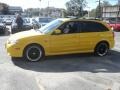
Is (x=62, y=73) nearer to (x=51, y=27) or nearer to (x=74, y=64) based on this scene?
(x=74, y=64)

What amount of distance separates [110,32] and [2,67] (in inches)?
190

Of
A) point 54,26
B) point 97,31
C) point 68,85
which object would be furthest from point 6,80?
point 97,31

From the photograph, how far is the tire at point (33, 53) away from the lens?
10992 millimetres

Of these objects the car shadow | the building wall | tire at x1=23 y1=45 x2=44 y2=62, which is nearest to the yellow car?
tire at x1=23 y1=45 x2=44 y2=62

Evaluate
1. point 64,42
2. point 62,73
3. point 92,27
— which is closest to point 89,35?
point 92,27

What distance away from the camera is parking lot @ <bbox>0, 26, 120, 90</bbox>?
785cm

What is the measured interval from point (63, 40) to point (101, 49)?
1909mm

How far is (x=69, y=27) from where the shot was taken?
11766 millimetres

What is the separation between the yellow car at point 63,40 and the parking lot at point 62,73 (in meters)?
0.33

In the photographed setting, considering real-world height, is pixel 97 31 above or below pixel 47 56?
above

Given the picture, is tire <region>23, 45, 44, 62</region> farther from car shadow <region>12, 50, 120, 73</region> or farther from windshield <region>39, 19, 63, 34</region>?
windshield <region>39, 19, 63, 34</region>

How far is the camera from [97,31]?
12.3 meters

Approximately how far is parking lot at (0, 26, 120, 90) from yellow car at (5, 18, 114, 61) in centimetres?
33

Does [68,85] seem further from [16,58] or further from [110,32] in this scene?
[110,32]
